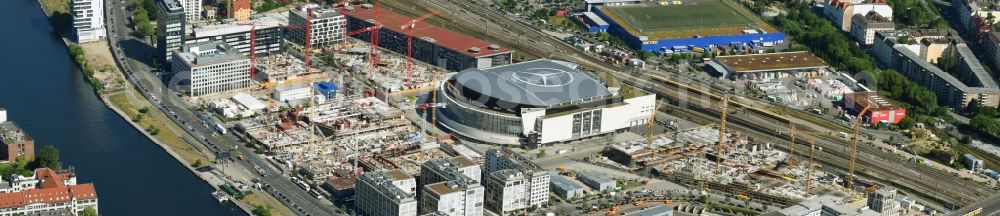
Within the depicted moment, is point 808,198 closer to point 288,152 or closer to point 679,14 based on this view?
point 288,152

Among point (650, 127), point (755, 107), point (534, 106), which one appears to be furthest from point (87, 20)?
point (755, 107)

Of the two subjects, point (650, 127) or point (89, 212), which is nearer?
point (89, 212)

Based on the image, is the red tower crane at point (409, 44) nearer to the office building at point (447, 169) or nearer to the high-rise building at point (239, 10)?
the high-rise building at point (239, 10)

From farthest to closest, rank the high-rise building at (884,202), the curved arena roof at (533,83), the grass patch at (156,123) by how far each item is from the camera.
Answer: the curved arena roof at (533,83) → the grass patch at (156,123) → the high-rise building at (884,202)

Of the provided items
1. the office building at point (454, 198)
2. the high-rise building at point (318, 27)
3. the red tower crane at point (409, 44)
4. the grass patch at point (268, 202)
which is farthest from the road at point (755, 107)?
the grass patch at point (268, 202)

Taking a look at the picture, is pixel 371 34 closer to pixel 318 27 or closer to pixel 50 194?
pixel 318 27

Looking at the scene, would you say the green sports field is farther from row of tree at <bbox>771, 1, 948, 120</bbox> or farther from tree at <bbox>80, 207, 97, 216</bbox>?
tree at <bbox>80, 207, 97, 216</bbox>
